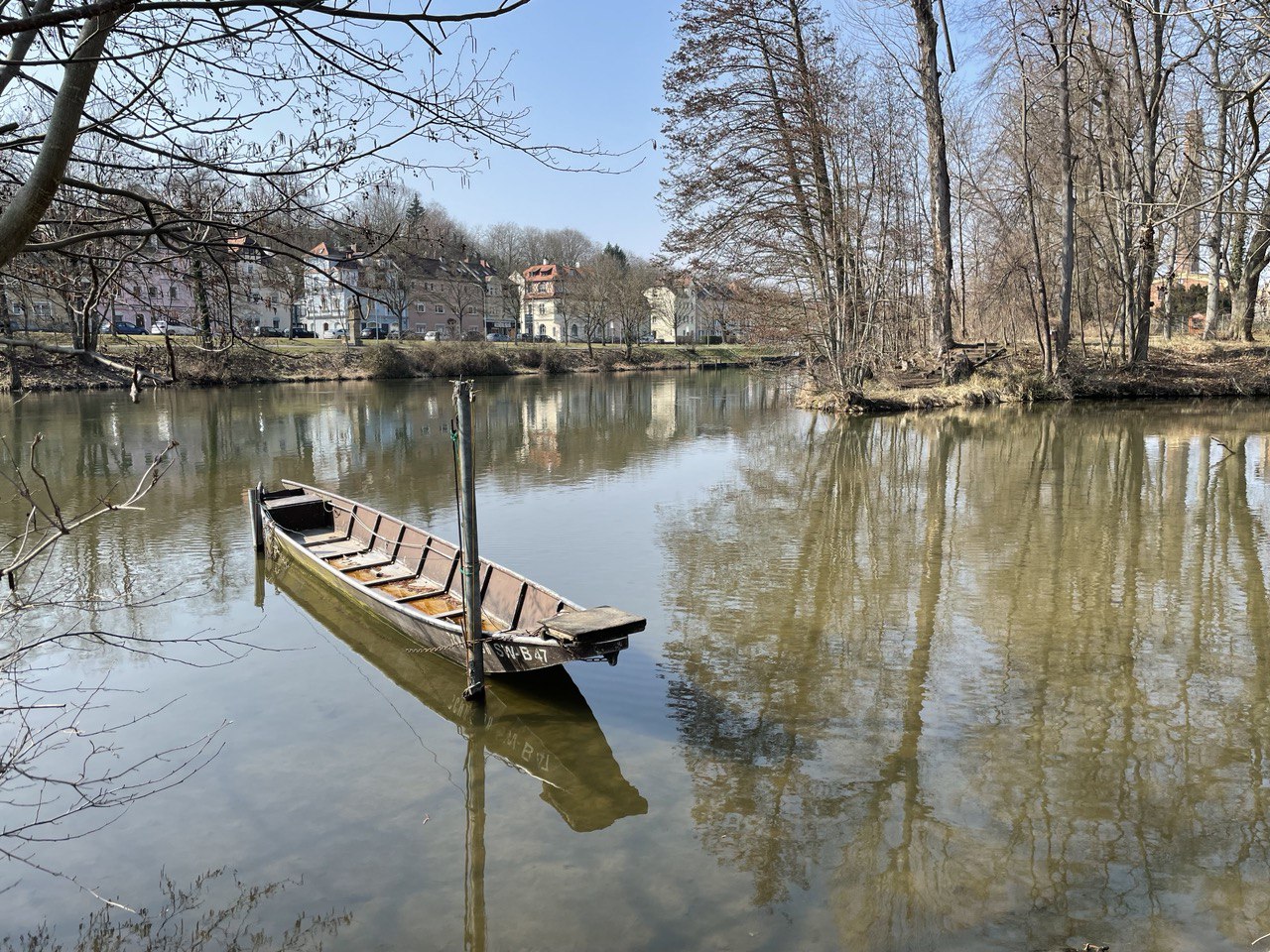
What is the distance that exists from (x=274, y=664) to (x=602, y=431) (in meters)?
18.6

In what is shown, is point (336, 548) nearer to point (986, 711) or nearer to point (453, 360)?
point (986, 711)

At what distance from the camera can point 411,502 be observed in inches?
604

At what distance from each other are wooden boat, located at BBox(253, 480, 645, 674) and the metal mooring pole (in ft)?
0.25

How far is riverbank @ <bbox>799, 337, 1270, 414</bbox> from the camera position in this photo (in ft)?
95.5

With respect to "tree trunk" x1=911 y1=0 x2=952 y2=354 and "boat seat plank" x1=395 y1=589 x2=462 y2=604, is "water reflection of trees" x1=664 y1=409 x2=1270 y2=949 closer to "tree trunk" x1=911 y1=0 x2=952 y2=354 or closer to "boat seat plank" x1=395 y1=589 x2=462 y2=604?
"boat seat plank" x1=395 y1=589 x2=462 y2=604

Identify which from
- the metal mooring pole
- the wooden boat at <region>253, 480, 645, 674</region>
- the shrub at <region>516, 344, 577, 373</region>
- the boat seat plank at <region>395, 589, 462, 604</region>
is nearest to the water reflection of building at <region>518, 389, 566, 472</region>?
the wooden boat at <region>253, 480, 645, 674</region>

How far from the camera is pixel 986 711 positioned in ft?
21.8

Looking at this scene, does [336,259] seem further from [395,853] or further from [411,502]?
[411,502]

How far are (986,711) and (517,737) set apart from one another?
3452mm

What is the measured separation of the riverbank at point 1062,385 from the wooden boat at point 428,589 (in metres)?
19.8

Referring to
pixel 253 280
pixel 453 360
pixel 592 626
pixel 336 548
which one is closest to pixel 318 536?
pixel 336 548

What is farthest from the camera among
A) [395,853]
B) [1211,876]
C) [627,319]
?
[627,319]

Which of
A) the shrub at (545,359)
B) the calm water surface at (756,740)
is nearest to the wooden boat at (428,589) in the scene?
the calm water surface at (756,740)

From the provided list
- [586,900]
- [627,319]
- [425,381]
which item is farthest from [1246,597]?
[627,319]
